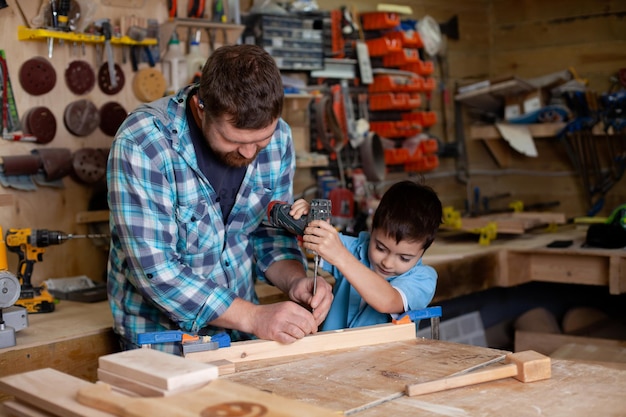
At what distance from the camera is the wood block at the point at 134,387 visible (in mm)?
1314

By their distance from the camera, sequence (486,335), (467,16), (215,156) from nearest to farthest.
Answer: (215,156) → (486,335) → (467,16)

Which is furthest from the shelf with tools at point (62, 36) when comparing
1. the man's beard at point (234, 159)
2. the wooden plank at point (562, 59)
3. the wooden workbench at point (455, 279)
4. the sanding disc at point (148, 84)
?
the wooden plank at point (562, 59)

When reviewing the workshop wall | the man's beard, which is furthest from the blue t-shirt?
the workshop wall

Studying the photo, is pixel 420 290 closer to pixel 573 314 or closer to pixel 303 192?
pixel 303 192

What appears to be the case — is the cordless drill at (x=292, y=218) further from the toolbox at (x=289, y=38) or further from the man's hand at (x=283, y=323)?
the toolbox at (x=289, y=38)

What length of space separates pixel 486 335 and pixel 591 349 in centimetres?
106

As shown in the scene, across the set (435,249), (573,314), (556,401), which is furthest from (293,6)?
A: (556,401)

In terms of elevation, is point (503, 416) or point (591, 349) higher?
point (503, 416)

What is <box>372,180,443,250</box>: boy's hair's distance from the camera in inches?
89.4

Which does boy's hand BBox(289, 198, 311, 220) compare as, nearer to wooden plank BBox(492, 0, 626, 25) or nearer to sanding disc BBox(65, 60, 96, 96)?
sanding disc BBox(65, 60, 96, 96)

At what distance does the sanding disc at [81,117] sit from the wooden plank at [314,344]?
1576mm

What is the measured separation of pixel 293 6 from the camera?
12.6 feet

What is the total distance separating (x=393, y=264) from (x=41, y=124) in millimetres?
1488

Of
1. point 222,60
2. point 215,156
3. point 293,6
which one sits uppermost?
point 293,6
